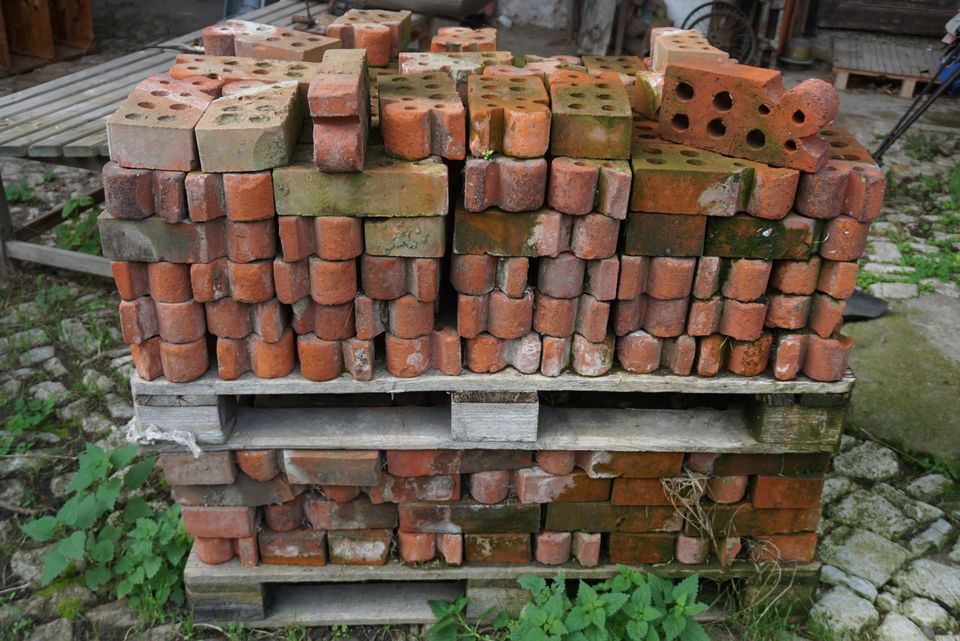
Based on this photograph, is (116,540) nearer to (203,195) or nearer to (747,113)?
(203,195)

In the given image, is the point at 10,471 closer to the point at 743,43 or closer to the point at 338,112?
the point at 338,112

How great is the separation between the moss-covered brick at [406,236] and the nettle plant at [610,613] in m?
1.20

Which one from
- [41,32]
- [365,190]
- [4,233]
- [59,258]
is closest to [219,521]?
[365,190]

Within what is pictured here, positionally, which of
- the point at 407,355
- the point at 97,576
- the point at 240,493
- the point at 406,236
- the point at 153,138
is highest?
the point at 153,138

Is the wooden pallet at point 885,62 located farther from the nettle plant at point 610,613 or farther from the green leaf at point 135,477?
the green leaf at point 135,477

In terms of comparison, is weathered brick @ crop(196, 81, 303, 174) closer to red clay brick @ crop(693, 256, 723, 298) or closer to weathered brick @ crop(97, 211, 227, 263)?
weathered brick @ crop(97, 211, 227, 263)

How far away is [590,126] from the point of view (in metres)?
2.68

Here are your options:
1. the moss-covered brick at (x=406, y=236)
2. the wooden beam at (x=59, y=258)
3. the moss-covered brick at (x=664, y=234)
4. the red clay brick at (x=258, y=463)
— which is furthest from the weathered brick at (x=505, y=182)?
the wooden beam at (x=59, y=258)

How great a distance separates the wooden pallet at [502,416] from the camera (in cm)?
295

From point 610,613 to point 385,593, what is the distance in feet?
2.89

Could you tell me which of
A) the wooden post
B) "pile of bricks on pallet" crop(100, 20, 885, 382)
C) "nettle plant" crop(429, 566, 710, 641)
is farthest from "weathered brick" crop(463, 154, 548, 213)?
the wooden post

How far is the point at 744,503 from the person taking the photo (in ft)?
10.7

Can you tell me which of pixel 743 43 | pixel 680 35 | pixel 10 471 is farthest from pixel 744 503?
pixel 743 43

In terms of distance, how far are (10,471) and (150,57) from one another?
3126 mm
